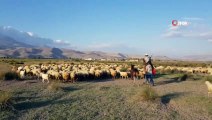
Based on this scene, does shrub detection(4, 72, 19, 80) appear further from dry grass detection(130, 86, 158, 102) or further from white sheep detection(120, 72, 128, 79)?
dry grass detection(130, 86, 158, 102)

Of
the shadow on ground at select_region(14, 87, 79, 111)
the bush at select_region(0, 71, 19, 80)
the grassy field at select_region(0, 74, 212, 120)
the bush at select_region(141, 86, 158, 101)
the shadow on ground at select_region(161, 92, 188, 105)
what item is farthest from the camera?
the bush at select_region(0, 71, 19, 80)

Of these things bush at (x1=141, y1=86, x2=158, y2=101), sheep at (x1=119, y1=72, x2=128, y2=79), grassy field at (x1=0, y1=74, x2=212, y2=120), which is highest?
sheep at (x1=119, y1=72, x2=128, y2=79)

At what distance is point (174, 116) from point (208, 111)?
6.46ft

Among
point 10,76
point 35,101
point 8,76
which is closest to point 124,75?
point 10,76

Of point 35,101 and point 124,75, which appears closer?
point 35,101

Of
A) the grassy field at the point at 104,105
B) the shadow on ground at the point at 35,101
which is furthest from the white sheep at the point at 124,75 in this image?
the shadow on ground at the point at 35,101

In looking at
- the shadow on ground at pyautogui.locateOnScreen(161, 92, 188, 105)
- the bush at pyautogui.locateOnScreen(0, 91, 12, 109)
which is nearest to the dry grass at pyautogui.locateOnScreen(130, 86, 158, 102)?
the shadow on ground at pyautogui.locateOnScreen(161, 92, 188, 105)

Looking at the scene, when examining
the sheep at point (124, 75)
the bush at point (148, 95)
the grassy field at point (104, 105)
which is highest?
the sheep at point (124, 75)

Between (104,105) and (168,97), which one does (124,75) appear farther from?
(104,105)

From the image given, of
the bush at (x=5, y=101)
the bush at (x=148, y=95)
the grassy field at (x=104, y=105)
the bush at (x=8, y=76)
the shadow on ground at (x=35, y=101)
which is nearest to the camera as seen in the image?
the grassy field at (x=104, y=105)

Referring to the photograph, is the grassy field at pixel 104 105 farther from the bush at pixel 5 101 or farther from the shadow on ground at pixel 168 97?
the bush at pixel 5 101

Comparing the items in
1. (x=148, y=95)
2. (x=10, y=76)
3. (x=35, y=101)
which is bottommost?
(x=35, y=101)

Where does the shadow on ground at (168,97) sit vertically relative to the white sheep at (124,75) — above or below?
below

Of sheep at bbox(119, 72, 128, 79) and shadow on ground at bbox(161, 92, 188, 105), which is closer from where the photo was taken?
shadow on ground at bbox(161, 92, 188, 105)
